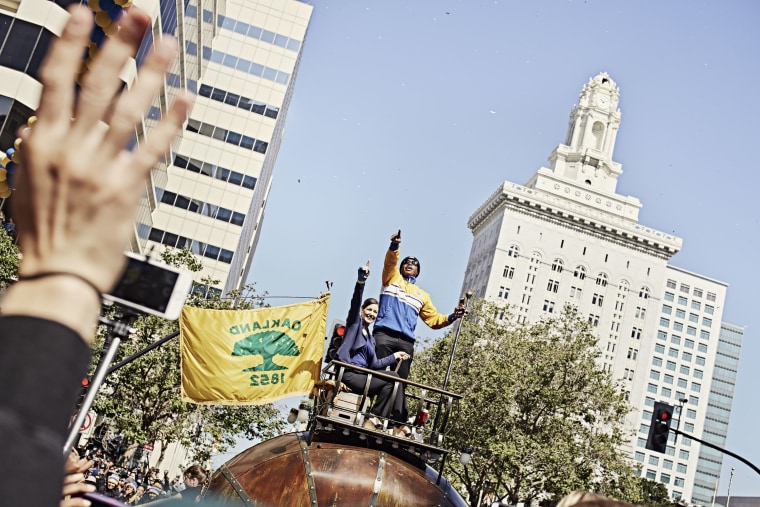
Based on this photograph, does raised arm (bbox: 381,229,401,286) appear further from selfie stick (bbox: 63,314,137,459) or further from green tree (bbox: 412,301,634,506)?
green tree (bbox: 412,301,634,506)

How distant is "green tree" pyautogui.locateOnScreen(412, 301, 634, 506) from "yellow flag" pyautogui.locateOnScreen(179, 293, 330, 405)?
85.0 feet

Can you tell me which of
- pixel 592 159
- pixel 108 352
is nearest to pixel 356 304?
pixel 108 352

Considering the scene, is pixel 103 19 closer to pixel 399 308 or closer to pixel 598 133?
pixel 399 308

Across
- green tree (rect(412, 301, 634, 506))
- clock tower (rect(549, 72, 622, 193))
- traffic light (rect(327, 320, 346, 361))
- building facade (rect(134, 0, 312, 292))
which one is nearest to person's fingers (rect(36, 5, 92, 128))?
traffic light (rect(327, 320, 346, 361))

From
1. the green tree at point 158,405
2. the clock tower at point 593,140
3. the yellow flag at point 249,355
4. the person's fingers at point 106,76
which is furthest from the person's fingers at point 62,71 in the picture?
the clock tower at point 593,140

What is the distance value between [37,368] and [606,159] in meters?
155

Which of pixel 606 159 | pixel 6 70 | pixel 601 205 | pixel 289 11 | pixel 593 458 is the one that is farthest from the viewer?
pixel 606 159

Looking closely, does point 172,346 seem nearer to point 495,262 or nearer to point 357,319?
point 357,319

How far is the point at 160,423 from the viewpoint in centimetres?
3125

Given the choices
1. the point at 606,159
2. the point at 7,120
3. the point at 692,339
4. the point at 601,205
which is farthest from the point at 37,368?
the point at 692,339

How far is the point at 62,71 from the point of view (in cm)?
117

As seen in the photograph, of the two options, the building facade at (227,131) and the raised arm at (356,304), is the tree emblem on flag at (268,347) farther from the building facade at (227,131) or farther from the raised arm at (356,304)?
the building facade at (227,131)

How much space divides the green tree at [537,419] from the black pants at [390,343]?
26.6 m

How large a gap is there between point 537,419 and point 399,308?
99.2ft
